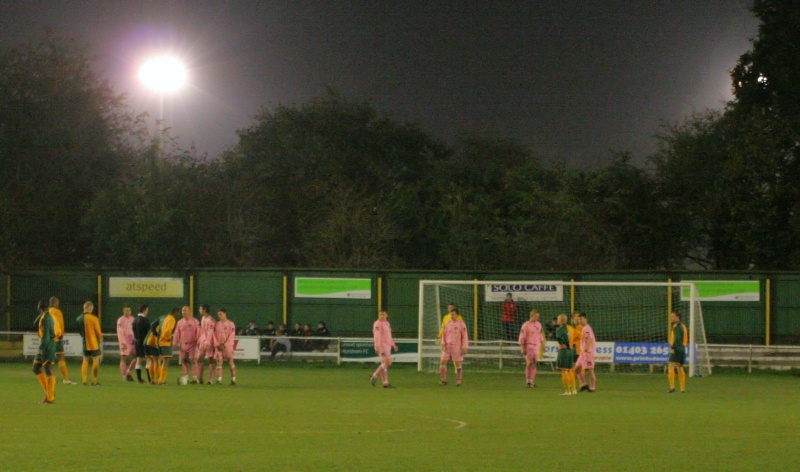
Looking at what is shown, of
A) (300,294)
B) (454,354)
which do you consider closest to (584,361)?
(454,354)

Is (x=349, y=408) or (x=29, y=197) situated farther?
(x=29, y=197)

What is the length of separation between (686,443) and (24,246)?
42298mm

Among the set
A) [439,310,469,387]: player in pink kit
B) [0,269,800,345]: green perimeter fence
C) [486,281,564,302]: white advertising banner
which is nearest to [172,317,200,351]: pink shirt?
[439,310,469,387]: player in pink kit

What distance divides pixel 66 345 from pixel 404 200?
2451cm

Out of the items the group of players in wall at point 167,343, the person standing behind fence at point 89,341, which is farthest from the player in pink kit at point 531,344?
the person standing behind fence at point 89,341

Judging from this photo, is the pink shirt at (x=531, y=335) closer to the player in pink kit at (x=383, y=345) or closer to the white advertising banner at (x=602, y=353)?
the player in pink kit at (x=383, y=345)

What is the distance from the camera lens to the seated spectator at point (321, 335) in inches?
1359

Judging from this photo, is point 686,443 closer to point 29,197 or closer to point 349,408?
point 349,408

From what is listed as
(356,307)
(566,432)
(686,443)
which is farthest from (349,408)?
(356,307)

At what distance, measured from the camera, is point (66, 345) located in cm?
3591

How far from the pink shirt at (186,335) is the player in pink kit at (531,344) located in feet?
25.9

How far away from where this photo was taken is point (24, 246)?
50.3 meters

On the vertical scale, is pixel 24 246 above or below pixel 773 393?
above

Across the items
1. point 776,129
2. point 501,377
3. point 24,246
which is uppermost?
point 776,129
